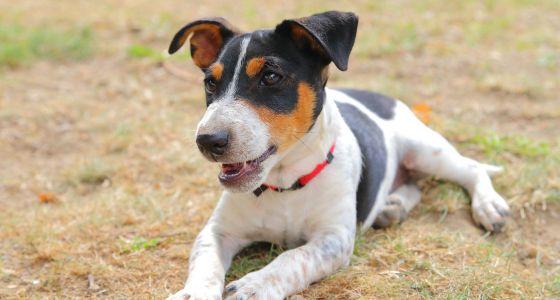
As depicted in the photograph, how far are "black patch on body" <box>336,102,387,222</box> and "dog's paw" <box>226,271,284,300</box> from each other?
1033 mm

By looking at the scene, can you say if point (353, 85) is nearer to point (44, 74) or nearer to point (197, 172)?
point (197, 172)

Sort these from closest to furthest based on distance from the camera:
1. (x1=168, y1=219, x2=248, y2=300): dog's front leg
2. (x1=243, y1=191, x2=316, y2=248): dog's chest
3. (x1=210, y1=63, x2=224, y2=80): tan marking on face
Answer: (x1=168, y1=219, x2=248, y2=300): dog's front leg
(x1=210, y1=63, x2=224, y2=80): tan marking on face
(x1=243, y1=191, x2=316, y2=248): dog's chest

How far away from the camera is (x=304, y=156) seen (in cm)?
416

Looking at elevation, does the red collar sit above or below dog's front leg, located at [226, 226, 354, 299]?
above

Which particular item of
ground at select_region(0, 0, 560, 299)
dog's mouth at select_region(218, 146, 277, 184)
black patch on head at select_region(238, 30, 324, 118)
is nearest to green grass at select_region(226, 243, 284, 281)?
ground at select_region(0, 0, 560, 299)

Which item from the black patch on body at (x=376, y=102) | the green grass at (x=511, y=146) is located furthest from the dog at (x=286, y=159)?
the green grass at (x=511, y=146)

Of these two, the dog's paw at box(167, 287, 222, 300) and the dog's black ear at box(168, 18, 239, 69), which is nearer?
the dog's paw at box(167, 287, 222, 300)

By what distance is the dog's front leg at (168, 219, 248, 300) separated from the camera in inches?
145

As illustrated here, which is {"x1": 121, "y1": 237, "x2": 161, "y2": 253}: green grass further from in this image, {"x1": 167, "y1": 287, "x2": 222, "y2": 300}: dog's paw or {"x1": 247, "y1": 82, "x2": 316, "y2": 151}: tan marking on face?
{"x1": 247, "y1": 82, "x2": 316, "y2": 151}: tan marking on face

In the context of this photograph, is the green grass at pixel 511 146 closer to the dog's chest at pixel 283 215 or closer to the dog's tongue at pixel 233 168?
the dog's chest at pixel 283 215

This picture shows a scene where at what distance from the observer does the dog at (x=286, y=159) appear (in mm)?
3725

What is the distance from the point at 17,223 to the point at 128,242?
36.4 inches

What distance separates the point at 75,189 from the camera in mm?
5914

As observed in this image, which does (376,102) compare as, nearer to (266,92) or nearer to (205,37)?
(205,37)
